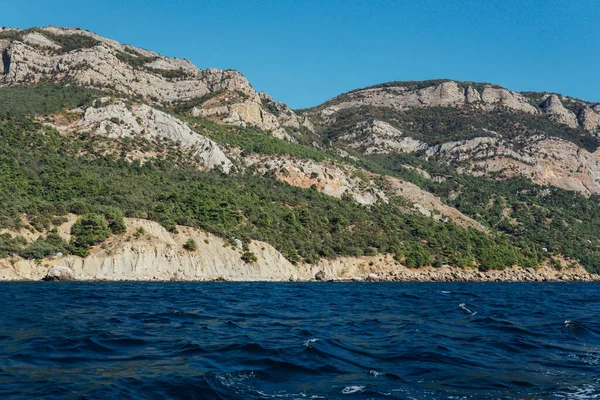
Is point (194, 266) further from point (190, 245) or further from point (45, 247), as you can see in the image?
point (45, 247)

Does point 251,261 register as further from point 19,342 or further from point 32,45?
point 32,45

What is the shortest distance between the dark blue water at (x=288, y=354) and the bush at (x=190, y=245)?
4785cm

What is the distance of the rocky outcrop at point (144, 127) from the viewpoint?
122m

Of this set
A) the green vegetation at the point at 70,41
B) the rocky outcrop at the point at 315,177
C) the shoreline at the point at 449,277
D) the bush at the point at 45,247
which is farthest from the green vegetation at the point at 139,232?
the green vegetation at the point at 70,41

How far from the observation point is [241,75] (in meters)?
187

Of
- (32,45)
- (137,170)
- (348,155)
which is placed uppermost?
(32,45)

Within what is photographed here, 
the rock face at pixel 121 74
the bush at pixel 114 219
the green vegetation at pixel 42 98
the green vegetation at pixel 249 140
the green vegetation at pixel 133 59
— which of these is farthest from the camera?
the green vegetation at pixel 133 59

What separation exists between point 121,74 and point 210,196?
292 ft

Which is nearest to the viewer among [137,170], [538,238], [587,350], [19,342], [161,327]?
[19,342]

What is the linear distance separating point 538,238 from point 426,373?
142660mm

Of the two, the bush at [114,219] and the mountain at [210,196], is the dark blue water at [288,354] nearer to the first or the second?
the bush at [114,219]

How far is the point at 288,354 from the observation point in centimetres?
1622

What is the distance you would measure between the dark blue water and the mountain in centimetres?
4559

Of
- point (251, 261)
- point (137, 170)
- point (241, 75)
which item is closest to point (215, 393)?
point (251, 261)
